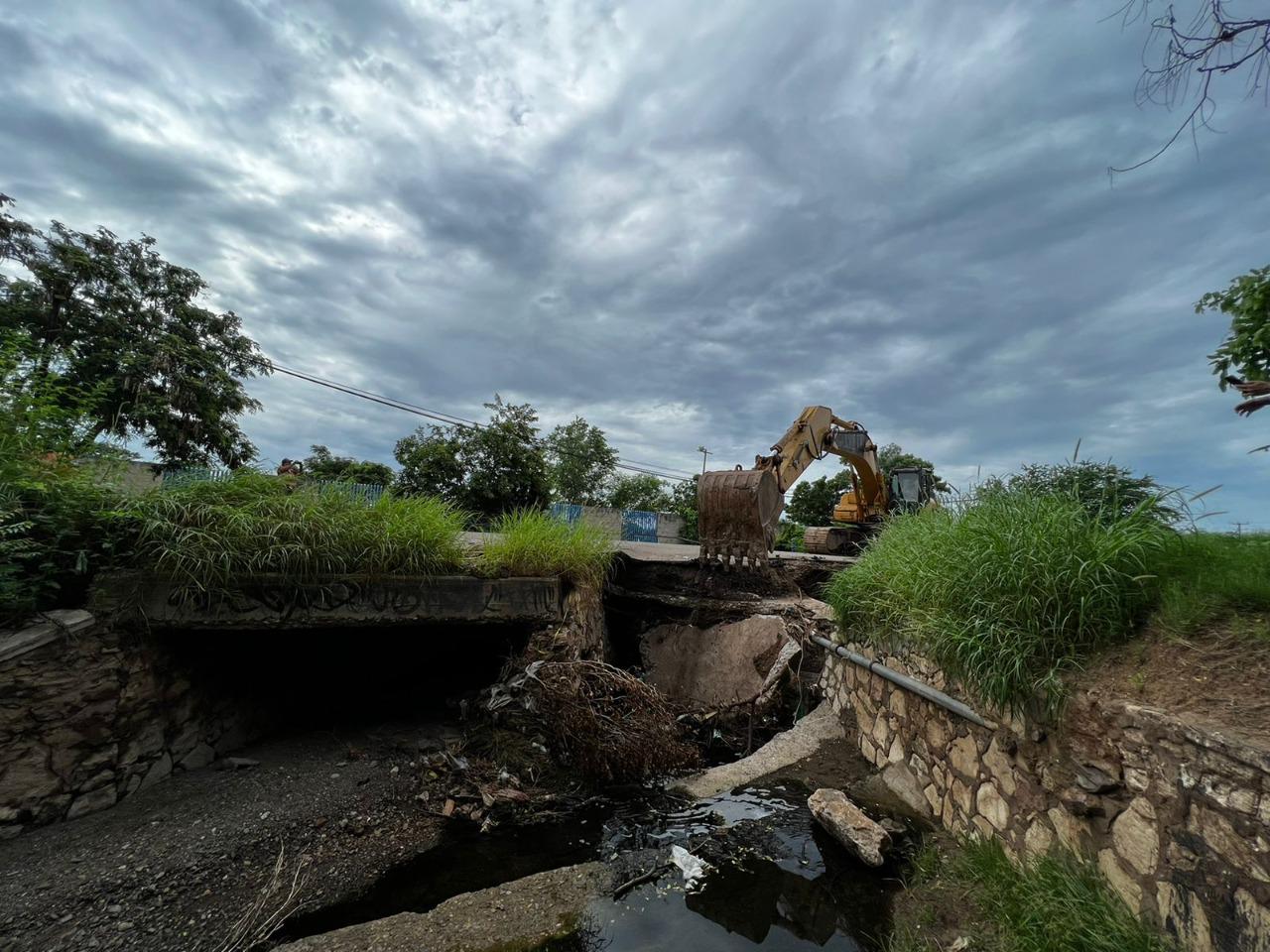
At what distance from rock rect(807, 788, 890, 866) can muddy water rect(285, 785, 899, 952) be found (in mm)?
69

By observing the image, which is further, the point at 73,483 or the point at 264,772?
the point at 264,772

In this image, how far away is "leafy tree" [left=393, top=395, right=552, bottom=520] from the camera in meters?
17.1

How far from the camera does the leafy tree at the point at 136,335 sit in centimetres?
1219

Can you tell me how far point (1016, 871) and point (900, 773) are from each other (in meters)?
1.08

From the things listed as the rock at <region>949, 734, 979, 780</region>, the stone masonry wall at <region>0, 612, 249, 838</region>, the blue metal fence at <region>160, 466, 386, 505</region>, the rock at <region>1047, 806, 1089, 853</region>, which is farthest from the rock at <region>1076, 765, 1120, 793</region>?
the stone masonry wall at <region>0, 612, 249, 838</region>

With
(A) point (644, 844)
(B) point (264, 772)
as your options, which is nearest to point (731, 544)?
(A) point (644, 844)

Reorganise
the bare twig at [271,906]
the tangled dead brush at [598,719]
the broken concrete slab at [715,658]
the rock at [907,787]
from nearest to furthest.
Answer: the bare twig at [271,906] < the rock at [907,787] < the tangled dead brush at [598,719] < the broken concrete slab at [715,658]

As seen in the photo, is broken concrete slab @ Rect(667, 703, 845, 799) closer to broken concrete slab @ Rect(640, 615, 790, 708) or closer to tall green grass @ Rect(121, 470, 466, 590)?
broken concrete slab @ Rect(640, 615, 790, 708)

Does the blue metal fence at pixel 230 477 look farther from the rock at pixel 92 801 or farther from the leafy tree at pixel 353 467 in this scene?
the leafy tree at pixel 353 467

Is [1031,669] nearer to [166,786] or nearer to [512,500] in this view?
[166,786]

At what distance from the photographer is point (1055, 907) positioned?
1.87 metres

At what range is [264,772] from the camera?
3924 mm

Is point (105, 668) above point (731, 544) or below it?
below

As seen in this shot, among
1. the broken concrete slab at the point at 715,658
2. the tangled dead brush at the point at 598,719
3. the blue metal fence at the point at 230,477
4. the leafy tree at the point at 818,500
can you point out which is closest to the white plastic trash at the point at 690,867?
the tangled dead brush at the point at 598,719
